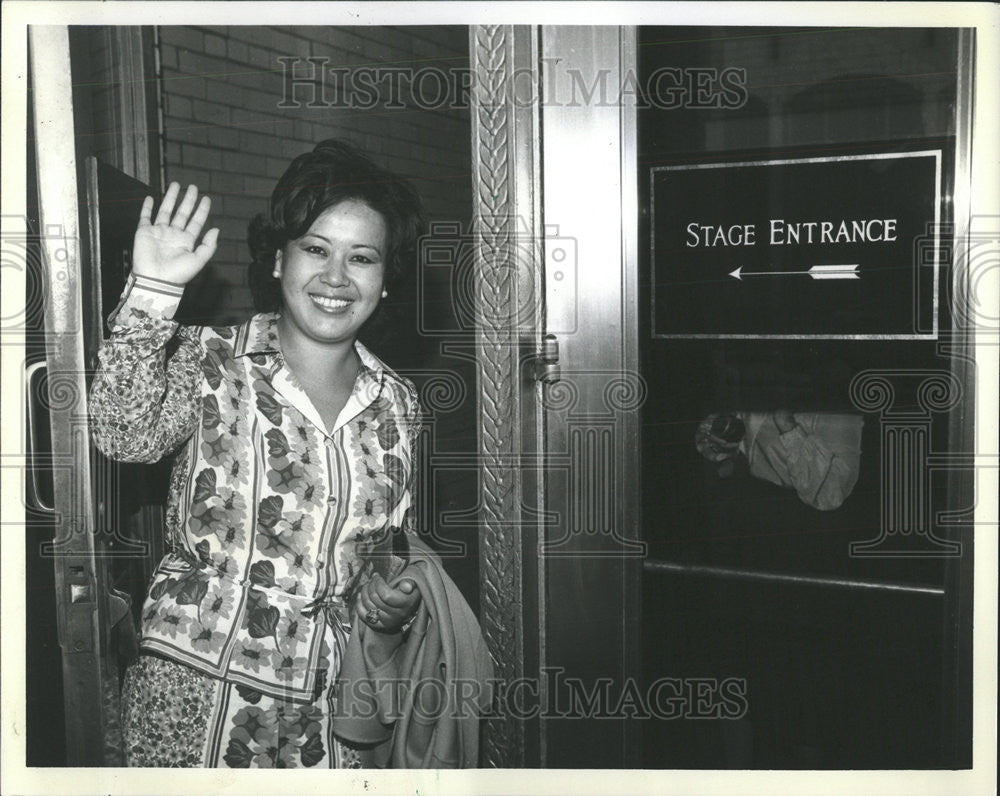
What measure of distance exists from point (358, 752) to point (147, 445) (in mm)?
906

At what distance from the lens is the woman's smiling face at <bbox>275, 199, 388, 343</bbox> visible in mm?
2301

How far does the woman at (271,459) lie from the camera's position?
229cm

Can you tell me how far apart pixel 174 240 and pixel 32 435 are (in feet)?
1.92

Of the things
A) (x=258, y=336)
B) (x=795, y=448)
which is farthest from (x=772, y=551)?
(x=258, y=336)

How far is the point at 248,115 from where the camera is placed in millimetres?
2307

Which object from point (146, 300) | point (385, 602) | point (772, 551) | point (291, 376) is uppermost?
point (146, 300)

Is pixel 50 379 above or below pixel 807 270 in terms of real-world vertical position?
below

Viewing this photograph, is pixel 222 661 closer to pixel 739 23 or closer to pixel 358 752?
pixel 358 752

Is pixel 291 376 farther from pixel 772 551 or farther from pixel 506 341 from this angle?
pixel 772 551

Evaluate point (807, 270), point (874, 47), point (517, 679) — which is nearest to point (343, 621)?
point (517, 679)

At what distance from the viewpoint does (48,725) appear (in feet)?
7.77

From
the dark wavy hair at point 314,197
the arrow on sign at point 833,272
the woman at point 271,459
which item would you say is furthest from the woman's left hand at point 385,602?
the arrow on sign at point 833,272

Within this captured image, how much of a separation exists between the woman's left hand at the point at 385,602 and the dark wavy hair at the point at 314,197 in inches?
28.8

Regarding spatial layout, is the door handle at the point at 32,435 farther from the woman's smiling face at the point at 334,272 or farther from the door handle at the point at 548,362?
the door handle at the point at 548,362
